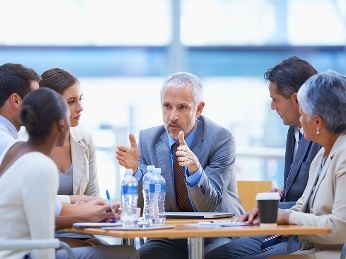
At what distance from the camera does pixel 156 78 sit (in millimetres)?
9398

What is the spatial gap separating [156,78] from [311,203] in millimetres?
5651

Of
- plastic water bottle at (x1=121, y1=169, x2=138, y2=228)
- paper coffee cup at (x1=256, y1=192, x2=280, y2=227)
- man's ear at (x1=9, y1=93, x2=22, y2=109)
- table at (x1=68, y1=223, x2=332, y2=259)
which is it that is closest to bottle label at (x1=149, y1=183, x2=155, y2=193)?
plastic water bottle at (x1=121, y1=169, x2=138, y2=228)

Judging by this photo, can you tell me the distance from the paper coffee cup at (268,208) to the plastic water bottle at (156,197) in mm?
437

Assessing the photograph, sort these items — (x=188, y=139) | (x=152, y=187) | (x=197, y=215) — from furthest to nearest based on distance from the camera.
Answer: (x=188, y=139), (x=197, y=215), (x=152, y=187)

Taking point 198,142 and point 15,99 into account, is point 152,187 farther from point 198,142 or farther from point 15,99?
point 15,99

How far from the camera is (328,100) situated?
374 centimetres

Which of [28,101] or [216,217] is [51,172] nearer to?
[28,101]

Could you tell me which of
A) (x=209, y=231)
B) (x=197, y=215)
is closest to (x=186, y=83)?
(x=197, y=215)

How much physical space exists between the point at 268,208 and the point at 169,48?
5744 mm

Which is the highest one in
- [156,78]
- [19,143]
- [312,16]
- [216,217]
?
[312,16]

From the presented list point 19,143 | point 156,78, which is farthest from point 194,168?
point 156,78

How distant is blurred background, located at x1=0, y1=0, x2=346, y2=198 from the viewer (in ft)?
29.1

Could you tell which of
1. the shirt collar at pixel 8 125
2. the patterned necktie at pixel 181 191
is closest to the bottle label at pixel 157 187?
the patterned necktie at pixel 181 191

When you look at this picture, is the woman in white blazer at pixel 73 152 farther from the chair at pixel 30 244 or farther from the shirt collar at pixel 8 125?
the chair at pixel 30 244
